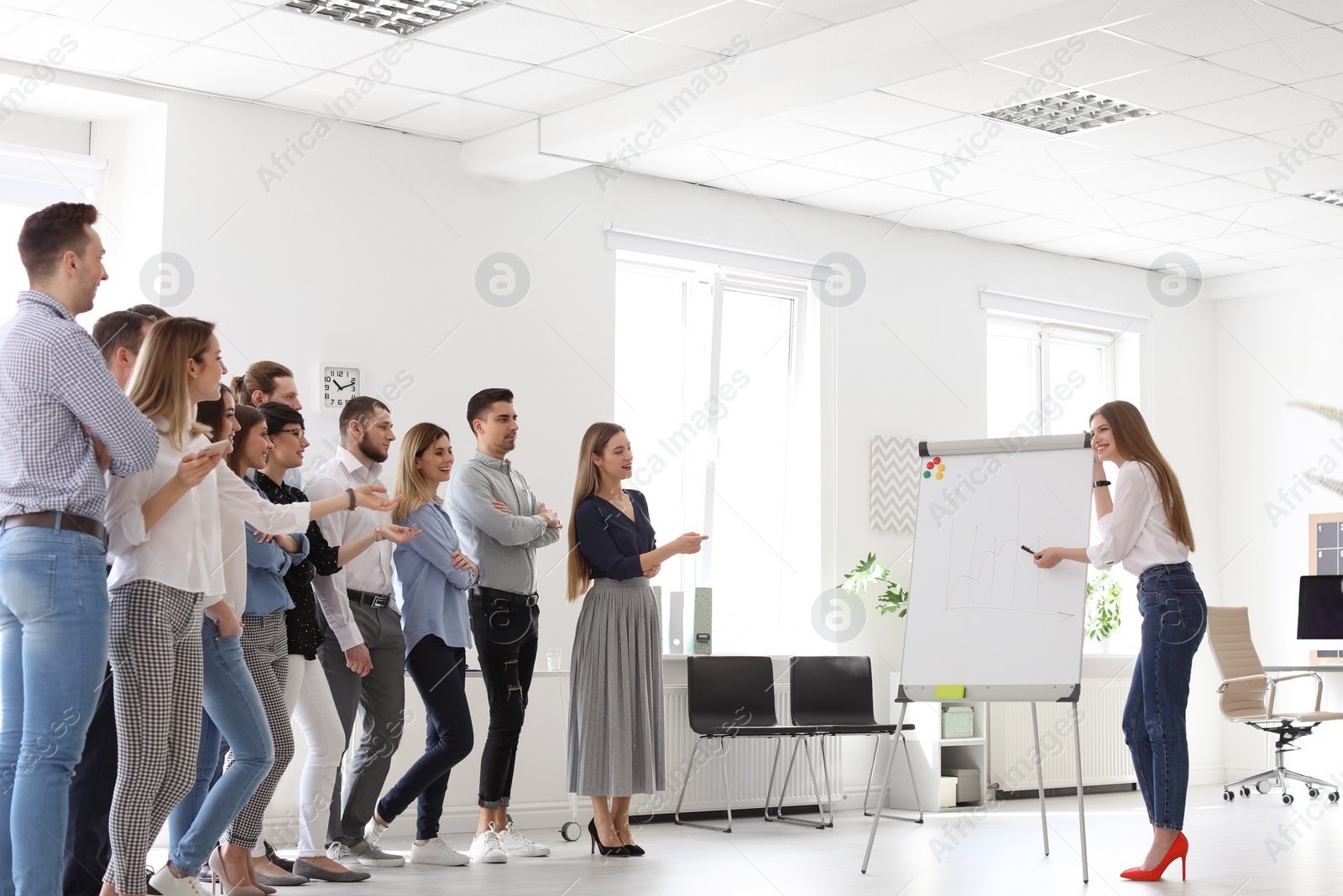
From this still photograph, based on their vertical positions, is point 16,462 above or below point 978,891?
above

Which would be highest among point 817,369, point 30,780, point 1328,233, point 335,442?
point 1328,233

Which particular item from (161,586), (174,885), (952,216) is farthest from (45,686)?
(952,216)

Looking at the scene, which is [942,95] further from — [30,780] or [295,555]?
[30,780]

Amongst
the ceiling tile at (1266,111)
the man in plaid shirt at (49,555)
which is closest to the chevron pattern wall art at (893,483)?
the ceiling tile at (1266,111)

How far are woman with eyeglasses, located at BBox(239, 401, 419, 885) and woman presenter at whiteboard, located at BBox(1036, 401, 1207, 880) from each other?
242cm

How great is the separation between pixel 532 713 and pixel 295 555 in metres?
2.68

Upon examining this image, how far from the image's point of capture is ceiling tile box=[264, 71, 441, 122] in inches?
233

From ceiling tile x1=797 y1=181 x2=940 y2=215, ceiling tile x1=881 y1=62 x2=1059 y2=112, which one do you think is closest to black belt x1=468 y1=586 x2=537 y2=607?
ceiling tile x1=881 y1=62 x2=1059 y2=112

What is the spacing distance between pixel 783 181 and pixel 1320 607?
420 centimetres

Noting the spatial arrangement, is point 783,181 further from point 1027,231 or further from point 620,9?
point 620,9

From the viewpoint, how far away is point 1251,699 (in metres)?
8.28

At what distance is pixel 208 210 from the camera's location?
595 centimetres

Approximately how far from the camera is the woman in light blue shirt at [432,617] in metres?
4.95

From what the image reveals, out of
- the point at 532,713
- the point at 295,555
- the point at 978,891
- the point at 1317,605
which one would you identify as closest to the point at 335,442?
the point at 532,713
